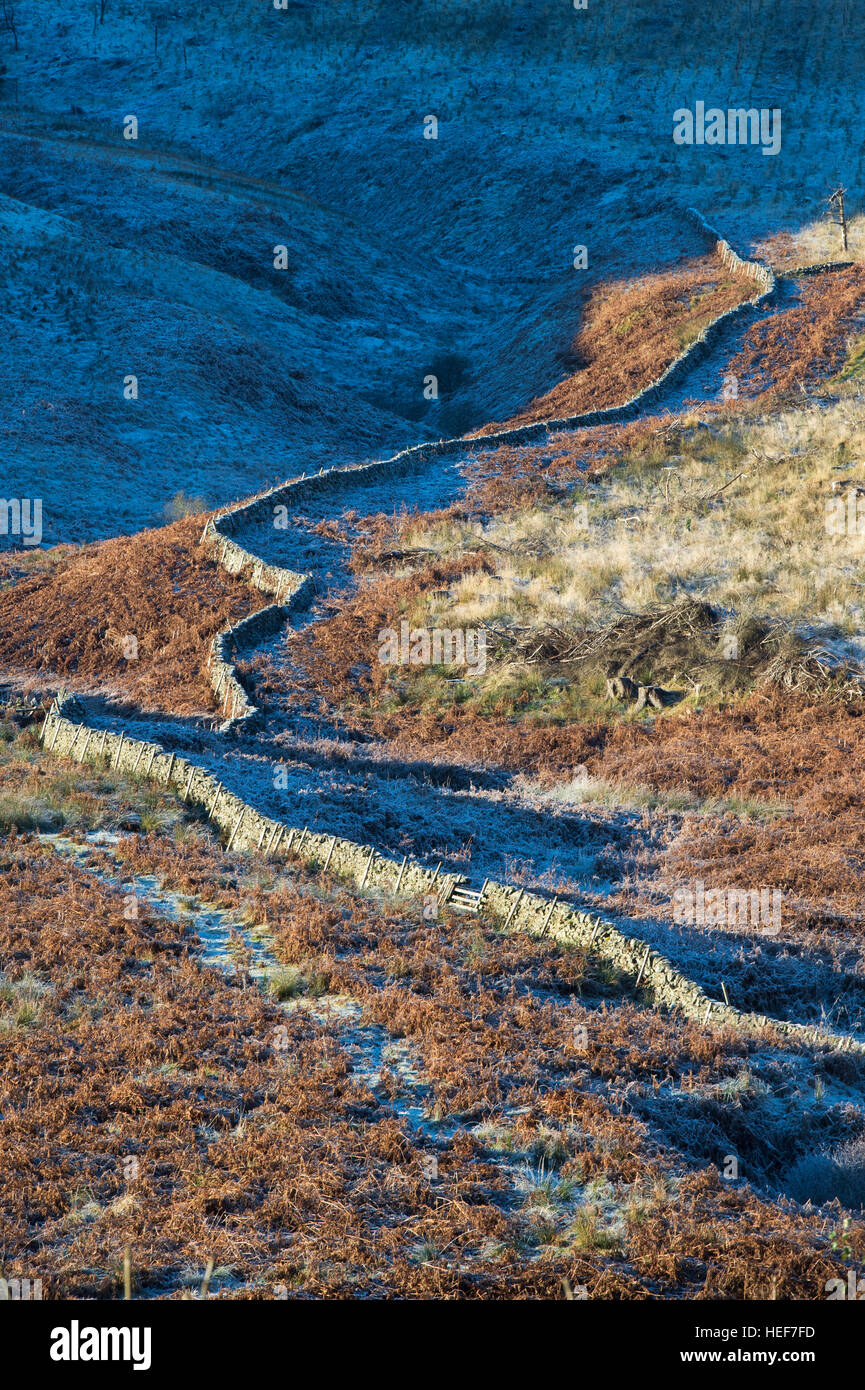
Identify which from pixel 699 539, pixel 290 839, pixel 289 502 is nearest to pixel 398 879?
pixel 290 839

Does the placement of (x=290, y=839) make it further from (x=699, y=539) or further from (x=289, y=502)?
(x=289, y=502)

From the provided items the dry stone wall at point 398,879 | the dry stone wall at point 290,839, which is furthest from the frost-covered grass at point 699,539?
the dry stone wall at point 398,879

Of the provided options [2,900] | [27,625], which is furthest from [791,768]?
[27,625]

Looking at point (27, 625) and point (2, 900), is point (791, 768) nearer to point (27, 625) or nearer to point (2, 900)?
point (2, 900)

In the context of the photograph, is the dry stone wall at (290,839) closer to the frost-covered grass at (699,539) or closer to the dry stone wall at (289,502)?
the dry stone wall at (289,502)

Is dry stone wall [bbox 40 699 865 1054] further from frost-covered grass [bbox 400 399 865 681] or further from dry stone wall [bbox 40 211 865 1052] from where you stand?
frost-covered grass [bbox 400 399 865 681]

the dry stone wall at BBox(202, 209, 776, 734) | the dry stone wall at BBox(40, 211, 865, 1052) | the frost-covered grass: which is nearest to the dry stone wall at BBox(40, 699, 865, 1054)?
the dry stone wall at BBox(40, 211, 865, 1052)

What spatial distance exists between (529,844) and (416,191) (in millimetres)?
66260

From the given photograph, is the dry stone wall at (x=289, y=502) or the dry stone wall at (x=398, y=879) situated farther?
the dry stone wall at (x=289, y=502)

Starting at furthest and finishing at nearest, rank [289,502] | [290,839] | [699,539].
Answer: [289,502]
[699,539]
[290,839]

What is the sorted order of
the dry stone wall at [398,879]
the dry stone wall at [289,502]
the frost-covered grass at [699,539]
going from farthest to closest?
the frost-covered grass at [699,539], the dry stone wall at [289,502], the dry stone wall at [398,879]

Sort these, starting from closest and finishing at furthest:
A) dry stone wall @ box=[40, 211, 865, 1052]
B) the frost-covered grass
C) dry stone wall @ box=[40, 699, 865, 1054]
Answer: dry stone wall @ box=[40, 699, 865, 1054] → dry stone wall @ box=[40, 211, 865, 1052] → the frost-covered grass

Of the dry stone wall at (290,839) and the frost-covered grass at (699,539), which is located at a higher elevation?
the frost-covered grass at (699,539)

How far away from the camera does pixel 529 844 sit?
653 inches
